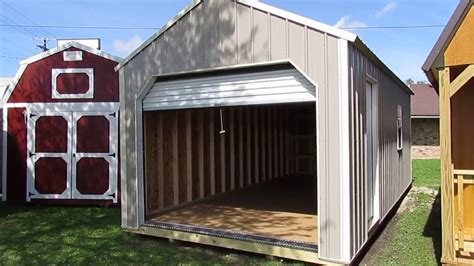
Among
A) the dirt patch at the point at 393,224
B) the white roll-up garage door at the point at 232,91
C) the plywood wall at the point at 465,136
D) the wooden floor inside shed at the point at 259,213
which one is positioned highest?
the white roll-up garage door at the point at 232,91

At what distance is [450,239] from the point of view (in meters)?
4.33

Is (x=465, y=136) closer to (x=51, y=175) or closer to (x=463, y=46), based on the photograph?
(x=463, y=46)

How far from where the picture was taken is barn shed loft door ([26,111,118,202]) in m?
8.55

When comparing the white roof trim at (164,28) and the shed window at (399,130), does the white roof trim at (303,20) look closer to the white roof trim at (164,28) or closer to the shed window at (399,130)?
the white roof trim at (164,28)

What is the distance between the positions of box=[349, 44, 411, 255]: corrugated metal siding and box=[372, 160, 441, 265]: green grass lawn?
0.32 metres

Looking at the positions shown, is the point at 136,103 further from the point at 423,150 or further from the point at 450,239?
the point at 423,150

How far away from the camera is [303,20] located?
14.6 ft

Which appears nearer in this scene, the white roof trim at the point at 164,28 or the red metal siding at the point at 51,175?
the white roof trim at the point at 164,28

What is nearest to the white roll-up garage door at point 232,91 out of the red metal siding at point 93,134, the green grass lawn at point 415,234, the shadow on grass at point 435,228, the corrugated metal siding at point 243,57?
the corrugated metal siding at point 243,57

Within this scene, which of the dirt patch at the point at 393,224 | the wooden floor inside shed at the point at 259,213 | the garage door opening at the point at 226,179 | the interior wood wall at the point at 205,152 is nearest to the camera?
the dirt patch at the point at 393,224

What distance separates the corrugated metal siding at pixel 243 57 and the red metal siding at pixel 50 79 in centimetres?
266

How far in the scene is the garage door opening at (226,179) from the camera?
18.9ft

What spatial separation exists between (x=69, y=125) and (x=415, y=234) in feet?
22.6

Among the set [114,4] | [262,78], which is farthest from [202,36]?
[114,4]
